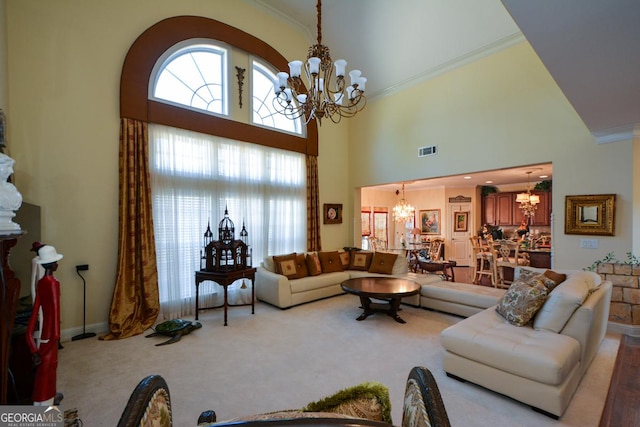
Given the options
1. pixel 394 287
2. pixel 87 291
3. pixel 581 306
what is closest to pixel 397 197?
pixel 394 287

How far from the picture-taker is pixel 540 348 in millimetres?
2215

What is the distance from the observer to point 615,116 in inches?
122

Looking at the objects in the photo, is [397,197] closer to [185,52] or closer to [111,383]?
[185,52]

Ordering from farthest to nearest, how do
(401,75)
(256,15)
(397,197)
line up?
(397,197) < (401,75) < (256,15)

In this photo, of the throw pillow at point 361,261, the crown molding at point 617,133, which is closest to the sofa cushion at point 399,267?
the throw pillow at point 361,261

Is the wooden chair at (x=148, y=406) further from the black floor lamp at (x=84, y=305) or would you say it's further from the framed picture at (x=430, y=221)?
the framed picture at (x=430, y=221)

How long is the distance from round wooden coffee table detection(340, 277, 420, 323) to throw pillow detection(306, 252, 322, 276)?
980mm

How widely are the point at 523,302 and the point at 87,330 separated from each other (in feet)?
16.7

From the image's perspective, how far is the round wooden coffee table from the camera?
394 cm

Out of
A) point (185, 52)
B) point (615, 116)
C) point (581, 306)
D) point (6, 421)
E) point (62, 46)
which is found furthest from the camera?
point (185, 52)

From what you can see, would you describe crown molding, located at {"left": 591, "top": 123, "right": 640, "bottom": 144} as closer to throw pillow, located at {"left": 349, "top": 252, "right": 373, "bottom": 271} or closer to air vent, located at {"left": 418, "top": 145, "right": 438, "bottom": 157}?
air vent, located at {"left": 418, "top": 145, "right": 438, "bottom": 157}

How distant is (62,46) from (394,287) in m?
5.41

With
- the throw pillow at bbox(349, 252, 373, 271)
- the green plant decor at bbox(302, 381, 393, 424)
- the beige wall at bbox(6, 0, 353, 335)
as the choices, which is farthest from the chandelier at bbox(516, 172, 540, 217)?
the beige wall at bbox(6, 0, 353, 335)

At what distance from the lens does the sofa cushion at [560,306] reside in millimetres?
2469
